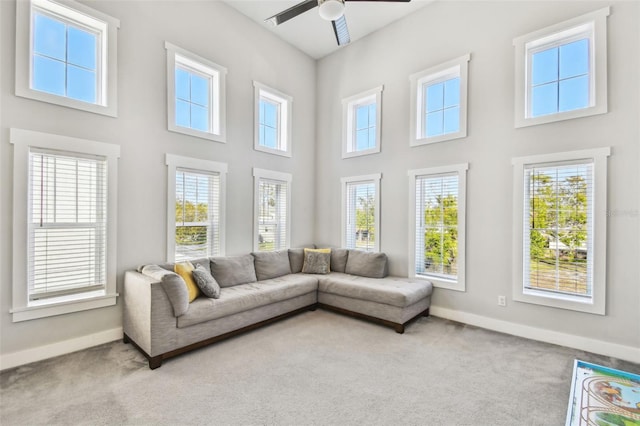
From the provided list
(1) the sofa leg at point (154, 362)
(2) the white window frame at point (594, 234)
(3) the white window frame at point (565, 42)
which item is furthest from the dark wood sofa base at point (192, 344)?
(3) the white window frame at point (565, 42)

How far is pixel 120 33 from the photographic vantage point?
3.41 meters

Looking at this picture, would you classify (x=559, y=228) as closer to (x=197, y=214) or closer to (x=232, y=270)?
(x=232, y=270)

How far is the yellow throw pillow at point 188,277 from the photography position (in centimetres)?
328

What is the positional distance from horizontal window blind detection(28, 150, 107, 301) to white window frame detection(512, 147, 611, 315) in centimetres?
474

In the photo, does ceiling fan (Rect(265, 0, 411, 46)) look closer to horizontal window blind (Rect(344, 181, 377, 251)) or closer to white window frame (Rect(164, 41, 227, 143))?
white window frame (Rect(164, 41, 227, 143))

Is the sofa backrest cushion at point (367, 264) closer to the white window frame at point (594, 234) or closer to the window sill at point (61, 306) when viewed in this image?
the white window frame at point (594, 234)

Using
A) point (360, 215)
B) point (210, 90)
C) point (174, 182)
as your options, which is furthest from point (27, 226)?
point (360, 215)

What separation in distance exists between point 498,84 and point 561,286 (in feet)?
8.30

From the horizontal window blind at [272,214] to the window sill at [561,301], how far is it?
355 centimetres

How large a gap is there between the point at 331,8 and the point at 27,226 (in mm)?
3472

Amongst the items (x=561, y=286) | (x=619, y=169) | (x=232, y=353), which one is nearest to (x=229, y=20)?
(x=232, y=353)

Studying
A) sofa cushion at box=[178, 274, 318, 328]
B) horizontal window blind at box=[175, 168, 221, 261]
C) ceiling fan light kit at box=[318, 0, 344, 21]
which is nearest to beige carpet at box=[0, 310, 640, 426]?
sofa cushion at box=[178, 274, 318, 328]

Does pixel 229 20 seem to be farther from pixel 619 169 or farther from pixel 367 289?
pixel 619 169

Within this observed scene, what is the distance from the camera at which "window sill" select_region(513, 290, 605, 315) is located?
3131 mm
